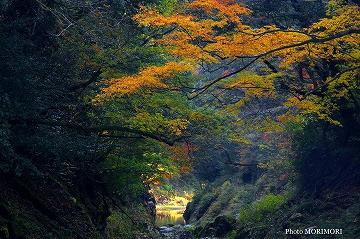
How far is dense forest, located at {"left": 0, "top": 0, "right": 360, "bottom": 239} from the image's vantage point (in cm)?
919

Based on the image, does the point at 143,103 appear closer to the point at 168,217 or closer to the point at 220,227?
the point at 220,227

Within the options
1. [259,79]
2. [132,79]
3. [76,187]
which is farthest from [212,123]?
[76,187]

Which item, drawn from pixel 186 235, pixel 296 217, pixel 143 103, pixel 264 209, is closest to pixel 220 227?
pixel 264 209

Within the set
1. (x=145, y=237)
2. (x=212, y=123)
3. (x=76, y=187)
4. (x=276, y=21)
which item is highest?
(x=276, y=21)

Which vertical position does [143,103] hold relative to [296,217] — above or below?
above

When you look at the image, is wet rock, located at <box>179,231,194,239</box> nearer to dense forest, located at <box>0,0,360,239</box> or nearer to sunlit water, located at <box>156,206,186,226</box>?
dense forest, located at <box>0,0,360,239</box>

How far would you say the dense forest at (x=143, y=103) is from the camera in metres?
9.19

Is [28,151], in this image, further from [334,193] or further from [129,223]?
[334,193]

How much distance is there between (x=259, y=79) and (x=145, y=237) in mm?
9489

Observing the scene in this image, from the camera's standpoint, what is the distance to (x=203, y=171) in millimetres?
35812

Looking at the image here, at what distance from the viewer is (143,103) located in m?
12.9

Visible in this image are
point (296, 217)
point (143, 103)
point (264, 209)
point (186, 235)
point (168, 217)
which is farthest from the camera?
point (168, 217)

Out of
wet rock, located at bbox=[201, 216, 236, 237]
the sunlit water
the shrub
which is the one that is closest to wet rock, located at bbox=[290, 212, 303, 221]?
the shrub

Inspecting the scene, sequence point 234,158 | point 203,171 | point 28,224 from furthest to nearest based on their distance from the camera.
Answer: point 203,171 → point 234,158 → point 28,224
